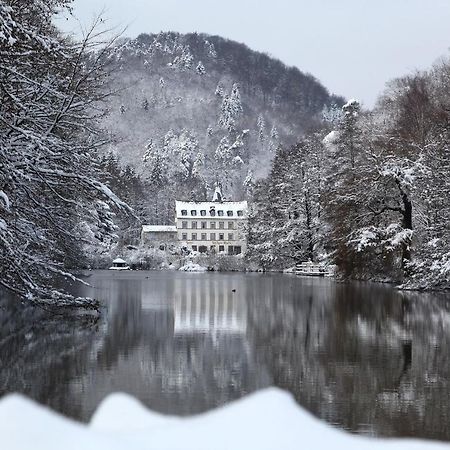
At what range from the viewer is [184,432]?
5152 mm

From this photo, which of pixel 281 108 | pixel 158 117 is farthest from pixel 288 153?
pixel 281 108

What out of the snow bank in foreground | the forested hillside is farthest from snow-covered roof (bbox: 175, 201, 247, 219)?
the snow bank in foreground

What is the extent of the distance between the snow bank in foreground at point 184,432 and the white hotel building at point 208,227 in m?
89.4

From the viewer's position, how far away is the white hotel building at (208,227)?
95.6 metres

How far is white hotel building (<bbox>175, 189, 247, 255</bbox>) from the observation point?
314 feet

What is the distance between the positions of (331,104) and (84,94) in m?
193

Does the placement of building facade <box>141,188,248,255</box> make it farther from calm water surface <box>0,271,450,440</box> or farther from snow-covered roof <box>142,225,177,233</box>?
calm water surface <box>0,271,450,440</box>

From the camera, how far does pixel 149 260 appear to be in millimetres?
74625

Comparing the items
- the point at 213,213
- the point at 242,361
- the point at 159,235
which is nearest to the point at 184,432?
the point at 242,361

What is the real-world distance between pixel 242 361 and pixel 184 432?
4670 mm

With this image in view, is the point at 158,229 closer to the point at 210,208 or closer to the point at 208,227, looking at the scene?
the point at 208,227

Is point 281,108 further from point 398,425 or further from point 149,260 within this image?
point 398,425

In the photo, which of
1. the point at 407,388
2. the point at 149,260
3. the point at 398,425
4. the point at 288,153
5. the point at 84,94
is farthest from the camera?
the point at 149,260

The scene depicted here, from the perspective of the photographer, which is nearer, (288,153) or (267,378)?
(267,378)
